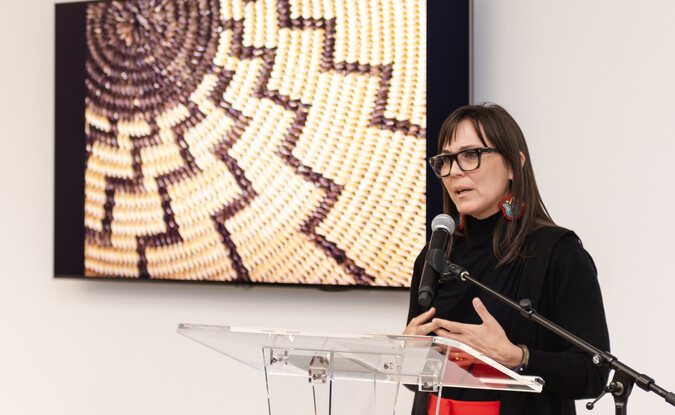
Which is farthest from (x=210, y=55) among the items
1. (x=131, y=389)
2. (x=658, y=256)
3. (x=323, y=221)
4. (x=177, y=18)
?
(x=658, y=256)

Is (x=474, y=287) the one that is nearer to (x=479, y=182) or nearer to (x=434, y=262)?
(x=479, y=182)

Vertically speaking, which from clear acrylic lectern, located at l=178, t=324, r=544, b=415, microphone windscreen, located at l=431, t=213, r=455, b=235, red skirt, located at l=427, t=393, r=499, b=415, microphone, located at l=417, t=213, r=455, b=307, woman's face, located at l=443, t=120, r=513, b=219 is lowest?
red skirt, located at l=427, t=393, r=499, b=415

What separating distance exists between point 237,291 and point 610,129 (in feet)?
5.06

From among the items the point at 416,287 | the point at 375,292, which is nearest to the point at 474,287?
the point at 416,287

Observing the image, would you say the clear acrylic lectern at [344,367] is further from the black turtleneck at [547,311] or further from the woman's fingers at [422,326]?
the black turtleneck at [547,311]

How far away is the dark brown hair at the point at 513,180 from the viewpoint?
5.18 ft

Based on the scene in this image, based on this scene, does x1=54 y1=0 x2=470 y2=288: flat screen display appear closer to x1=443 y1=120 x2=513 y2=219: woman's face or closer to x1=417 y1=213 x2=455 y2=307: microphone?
x1=443 y1=120 x2=513 y2=219: woman's face

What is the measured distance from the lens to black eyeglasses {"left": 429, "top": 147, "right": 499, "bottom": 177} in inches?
63.2

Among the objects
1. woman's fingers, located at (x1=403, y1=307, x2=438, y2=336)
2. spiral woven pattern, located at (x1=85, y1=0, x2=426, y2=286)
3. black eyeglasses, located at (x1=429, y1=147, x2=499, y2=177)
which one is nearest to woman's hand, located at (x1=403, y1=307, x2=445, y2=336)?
woman's fingers, located at (x1=403, y1=307, x2=438, y2=336)

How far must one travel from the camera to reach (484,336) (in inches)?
50.1

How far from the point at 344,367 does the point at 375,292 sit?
1.43 meters

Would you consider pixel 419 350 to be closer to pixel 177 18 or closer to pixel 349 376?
pixel 349 376

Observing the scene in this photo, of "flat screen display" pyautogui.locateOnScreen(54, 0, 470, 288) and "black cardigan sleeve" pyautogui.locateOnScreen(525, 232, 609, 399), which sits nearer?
"black cardigan sleeve" pyautogui.locateOnScreen(525, 232, 609, 399)

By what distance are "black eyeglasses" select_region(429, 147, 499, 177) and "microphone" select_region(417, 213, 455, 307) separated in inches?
10.3
